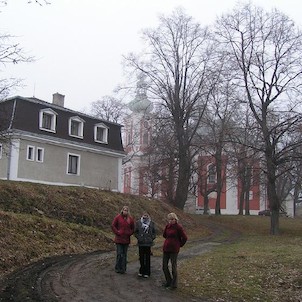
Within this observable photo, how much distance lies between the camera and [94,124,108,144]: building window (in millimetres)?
38162

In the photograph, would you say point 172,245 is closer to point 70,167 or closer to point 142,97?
point 70,167

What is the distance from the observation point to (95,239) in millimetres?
17953

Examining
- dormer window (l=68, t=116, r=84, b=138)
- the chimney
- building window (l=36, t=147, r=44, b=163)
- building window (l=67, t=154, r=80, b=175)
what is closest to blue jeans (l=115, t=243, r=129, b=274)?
building window (l=36, t=147, r=44, b=163)

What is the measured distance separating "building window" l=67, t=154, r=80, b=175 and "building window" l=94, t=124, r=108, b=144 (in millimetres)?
3095

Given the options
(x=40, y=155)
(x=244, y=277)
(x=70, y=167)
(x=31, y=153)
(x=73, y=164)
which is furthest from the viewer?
(x=73, y=164)

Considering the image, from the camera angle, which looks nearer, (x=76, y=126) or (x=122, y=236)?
(x=122, y=236)

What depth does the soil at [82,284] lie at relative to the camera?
871 centimetres

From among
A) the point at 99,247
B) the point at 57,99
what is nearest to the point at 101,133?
the point at 57,99

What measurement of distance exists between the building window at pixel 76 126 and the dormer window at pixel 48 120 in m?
2.06

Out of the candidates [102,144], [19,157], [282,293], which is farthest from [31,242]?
[102,144]

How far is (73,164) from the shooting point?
→ 1403 inches

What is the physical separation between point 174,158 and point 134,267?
89.8 feet

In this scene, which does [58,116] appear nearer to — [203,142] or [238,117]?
[203,142]

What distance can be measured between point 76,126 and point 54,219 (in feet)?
60.2
